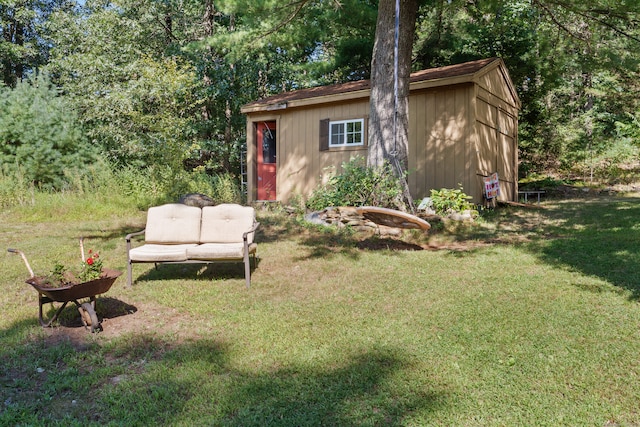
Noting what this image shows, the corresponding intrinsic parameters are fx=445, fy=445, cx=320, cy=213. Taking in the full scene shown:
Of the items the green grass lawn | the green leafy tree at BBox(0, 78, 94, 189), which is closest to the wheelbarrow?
the green grass lawn

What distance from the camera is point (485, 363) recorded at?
2.96m

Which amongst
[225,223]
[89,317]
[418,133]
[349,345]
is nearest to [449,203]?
[418,133]

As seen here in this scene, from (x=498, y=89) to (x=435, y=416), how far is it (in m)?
10.7

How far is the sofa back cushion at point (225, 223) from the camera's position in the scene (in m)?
5.53

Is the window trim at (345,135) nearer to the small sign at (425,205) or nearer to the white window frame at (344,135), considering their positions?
the white window frame at (344,135)

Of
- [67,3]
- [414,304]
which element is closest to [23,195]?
[414,304]

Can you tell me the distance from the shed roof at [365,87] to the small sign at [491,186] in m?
2.38

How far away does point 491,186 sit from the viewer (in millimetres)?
10430

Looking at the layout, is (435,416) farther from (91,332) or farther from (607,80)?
(607,80)

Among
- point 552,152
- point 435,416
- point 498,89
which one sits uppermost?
point 498,89

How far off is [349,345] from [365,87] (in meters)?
8.48

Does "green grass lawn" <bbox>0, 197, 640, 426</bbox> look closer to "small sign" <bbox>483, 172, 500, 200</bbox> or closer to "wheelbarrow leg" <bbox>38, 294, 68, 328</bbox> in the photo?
"wheelbarrow leg" <bbox>38, 294, 68, 328</bbox>

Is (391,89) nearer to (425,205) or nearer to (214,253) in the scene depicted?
(425,205)

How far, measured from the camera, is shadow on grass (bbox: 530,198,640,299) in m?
4.89
